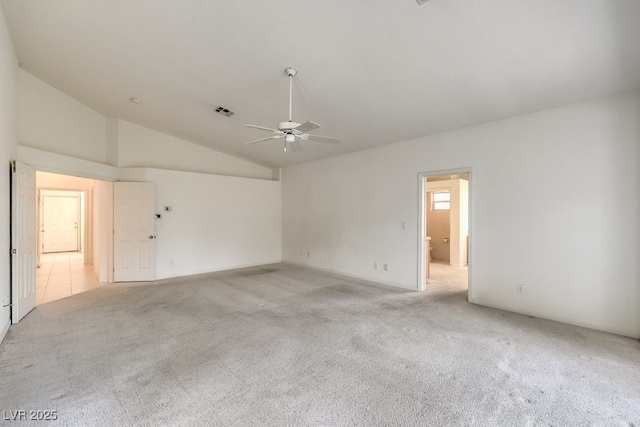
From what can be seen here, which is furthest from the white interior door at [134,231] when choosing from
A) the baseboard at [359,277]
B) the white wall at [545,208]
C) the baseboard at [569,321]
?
the baseboard at [569,321]

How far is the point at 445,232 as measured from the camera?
8461 millimetres

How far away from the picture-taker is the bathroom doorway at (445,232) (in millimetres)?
5055

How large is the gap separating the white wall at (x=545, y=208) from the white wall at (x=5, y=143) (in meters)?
5.34

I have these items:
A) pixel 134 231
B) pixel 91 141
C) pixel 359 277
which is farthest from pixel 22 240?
pixel 359 277

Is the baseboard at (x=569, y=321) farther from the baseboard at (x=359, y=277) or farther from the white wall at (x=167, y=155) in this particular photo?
the white wall at (x=167, y=155)

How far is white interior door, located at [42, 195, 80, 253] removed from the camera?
971 centimetres

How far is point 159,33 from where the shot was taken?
122 inches

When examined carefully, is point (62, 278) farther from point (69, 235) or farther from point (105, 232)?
point (69, 235)

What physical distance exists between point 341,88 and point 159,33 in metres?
2.13

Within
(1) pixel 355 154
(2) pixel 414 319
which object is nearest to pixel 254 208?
(1) pixel 355 154

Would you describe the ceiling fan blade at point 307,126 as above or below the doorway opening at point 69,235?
above

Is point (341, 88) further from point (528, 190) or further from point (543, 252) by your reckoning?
point (543, 252)

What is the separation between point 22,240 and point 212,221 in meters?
3.34

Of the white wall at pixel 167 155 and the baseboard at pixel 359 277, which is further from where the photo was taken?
the white wall at pixel 167 155
